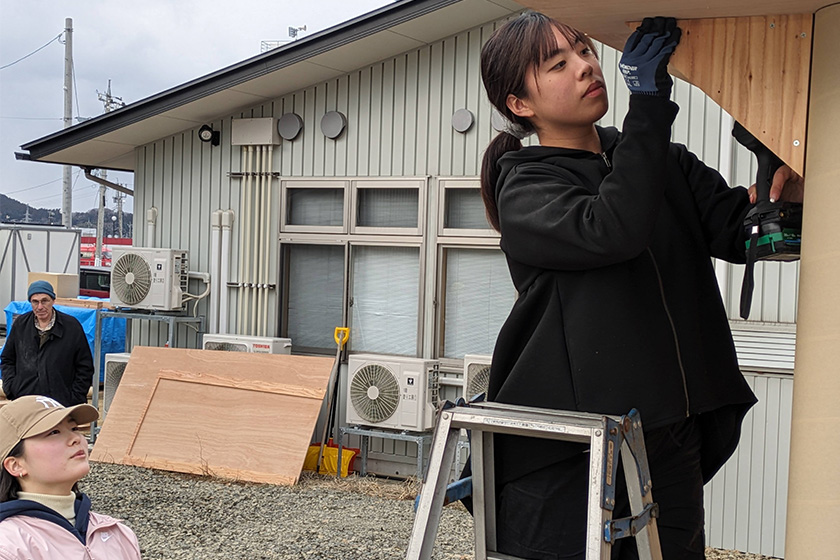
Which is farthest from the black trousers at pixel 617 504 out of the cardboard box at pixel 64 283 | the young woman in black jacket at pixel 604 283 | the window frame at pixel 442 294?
the cardboard box at pixel 64 283

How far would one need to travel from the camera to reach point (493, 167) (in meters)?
2.08

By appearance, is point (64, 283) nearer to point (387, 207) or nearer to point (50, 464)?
point (387, 207)

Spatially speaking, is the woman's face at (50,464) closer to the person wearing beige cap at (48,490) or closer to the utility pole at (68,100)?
the person wearing beige cap at (48,490)

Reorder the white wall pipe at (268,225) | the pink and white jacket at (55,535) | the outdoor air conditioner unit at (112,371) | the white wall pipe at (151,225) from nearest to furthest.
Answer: the pink and white jacket at (55,535)
the white wall pipe at (268,225)
the outdoor air conditioner unit at (112,371)
the white wall pipe at (151,225)

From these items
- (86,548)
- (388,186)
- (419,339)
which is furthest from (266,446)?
(86,548)

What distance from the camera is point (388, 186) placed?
7.54 m

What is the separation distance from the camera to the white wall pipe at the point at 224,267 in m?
8.27

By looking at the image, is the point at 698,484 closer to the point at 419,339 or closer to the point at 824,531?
the point at 824,531

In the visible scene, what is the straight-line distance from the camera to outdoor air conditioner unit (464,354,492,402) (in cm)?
673

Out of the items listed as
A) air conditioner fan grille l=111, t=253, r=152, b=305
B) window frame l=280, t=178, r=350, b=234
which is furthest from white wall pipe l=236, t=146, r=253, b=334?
air conditioner fan grille l=111, t=253, r=152, b=305

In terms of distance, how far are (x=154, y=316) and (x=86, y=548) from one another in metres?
5.87

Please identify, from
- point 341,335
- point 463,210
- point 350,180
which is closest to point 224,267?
point 341,335

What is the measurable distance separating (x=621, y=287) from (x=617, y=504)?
43 centimetres

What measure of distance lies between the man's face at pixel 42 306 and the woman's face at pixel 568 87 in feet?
19.2
